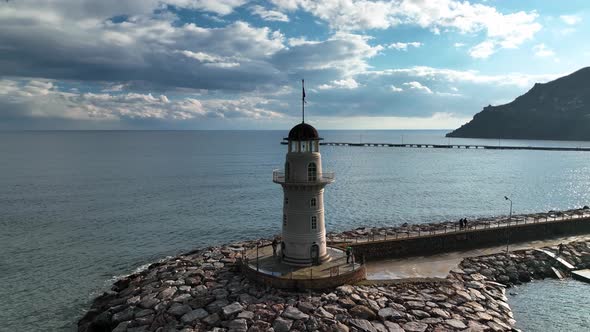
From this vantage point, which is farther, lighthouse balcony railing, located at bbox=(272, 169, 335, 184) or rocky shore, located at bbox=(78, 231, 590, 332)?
lighthouse balcony railing, located at bbox=(272, 169, 335, 184)

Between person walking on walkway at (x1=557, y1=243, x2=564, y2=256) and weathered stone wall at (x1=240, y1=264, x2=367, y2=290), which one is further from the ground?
weathered stone wall at (x1=240, y1=264, x2=367, y2=290)

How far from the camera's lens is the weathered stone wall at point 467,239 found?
3581cm

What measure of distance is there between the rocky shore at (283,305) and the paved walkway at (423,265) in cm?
203

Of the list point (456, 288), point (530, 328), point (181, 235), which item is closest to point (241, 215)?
point (181, 235)

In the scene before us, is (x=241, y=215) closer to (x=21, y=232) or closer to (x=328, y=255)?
(x=21, y=232)

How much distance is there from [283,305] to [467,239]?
2446 cm

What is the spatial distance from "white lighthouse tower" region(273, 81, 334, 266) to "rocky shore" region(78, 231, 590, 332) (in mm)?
3529

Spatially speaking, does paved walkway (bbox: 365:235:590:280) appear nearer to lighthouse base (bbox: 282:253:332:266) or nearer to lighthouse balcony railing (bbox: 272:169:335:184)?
lighthouse base (bbox: 282:253:332:266)

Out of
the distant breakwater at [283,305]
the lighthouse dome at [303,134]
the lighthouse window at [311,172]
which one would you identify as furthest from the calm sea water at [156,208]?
the lighthouse dome at [303,134]

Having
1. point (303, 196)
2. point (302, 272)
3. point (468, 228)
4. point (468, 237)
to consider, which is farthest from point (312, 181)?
point (468, 228)

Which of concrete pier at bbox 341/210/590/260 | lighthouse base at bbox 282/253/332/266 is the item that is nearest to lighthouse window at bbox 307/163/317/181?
lighthouse base at bbox 282/253/332/266

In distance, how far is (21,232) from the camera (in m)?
49.7

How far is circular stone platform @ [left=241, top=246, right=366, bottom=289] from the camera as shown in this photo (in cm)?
2570

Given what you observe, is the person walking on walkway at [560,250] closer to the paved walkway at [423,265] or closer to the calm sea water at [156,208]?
Answer: the paved walkway at [423,265]
